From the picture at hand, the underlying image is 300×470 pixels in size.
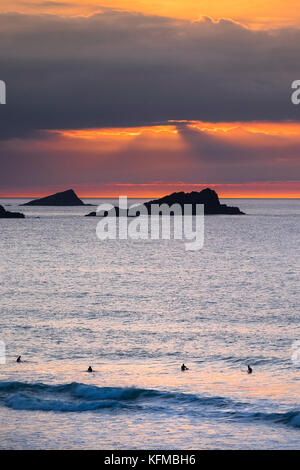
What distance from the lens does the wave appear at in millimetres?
35906

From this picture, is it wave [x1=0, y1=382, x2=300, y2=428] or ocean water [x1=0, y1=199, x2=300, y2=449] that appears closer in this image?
ocean water [x1=0, y1=199, x2=300, y2=449]

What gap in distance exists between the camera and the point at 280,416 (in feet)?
116

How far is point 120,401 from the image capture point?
3850 centimetres

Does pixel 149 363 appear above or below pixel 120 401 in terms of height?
above

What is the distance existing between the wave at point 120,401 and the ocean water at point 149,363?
7 cm

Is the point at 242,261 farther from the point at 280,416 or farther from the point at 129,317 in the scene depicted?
the point at 280,416

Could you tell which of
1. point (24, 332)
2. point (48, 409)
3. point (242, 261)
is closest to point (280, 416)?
point (48, 409)

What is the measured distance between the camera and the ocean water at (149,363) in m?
33.3

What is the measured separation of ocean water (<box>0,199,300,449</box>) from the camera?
33.3 metres

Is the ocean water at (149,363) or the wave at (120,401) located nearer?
the ocean water at (149,363)

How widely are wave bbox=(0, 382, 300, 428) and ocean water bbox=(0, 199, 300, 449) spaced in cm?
7

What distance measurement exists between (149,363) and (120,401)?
29.4ft
